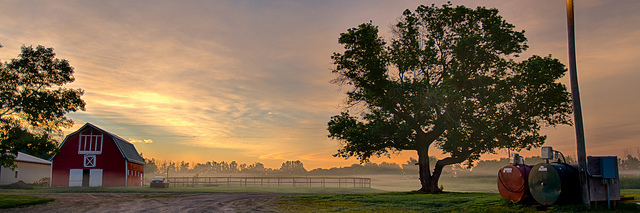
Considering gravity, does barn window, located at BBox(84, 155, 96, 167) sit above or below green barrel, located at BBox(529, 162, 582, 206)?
above

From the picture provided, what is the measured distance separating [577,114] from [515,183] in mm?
4359

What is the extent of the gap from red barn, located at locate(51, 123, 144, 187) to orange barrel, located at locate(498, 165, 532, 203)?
50.0m

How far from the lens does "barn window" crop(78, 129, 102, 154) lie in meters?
56.8

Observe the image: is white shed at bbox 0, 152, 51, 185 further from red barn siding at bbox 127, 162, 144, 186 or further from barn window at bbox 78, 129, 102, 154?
red barn siding at bbox 127, 162, 144, 186

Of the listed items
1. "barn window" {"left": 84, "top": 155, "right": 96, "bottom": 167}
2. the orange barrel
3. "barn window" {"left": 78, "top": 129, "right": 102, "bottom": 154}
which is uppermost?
"barn window" {"left": 78, "top": 129, "right": 102, "bottom": 154}

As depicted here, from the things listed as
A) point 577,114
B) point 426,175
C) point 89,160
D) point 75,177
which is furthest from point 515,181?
point 75,177

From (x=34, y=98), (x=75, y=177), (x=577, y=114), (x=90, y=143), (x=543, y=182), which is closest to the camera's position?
(x=577, y=114)

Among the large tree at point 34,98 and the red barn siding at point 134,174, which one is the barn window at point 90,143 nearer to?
the red barn siding at point 134,174

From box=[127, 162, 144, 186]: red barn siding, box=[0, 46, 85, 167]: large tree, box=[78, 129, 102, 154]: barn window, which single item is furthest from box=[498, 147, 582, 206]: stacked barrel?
box=[127, 162, 144, 186]: red barn siding

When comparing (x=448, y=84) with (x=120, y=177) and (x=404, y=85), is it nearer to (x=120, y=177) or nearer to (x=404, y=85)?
(x=404, y=85)

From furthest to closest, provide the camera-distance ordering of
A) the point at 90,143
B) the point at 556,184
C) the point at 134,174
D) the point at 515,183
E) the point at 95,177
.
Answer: the point at 134,174 < the point at 90,143 < the point at 95,177 < the point at 515,183 < the point at 556,184

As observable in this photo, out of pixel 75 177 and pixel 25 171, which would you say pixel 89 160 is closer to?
pixel 75 177

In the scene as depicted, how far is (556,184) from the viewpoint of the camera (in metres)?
18.4

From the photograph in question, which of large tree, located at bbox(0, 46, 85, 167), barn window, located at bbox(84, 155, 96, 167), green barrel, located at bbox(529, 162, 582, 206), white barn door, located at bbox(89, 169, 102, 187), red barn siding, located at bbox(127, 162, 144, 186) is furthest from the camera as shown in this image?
red barn siding, located at bbox(127, 162, 144, 186)
